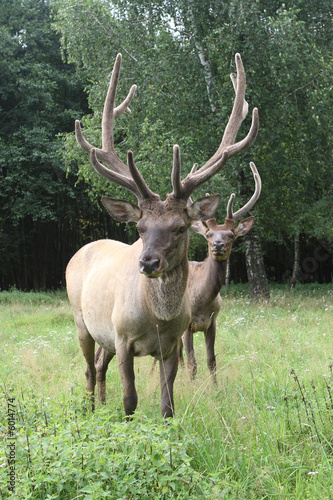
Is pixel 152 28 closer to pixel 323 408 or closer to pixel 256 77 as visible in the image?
pixel 256 77

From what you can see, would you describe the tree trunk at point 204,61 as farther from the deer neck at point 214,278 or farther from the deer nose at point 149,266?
the deer nose at point 149,266

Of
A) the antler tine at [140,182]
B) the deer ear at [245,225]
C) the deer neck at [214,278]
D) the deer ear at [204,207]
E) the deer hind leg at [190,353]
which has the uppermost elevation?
the antler tine at [140,182]

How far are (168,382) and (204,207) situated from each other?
4.20 ft

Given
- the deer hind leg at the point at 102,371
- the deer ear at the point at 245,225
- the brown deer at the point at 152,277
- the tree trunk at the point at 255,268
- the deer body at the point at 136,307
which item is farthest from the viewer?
the tree trunk at the point at 255,268

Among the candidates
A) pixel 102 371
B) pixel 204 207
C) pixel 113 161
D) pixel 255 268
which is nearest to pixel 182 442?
pixel 204 207

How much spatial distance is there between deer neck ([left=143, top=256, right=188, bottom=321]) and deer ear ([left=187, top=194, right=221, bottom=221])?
0.40 meters

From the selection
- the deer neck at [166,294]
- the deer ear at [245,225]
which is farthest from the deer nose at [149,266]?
the deer ear at [245,225]

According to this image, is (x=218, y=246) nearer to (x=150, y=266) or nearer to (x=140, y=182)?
(x=140, y=182)

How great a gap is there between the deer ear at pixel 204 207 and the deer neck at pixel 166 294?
15.7 inches

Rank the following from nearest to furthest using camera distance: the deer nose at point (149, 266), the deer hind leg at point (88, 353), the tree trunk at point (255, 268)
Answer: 1. the deer nose at point (149, 266)
2. the deer hind leg at point (88, 353)
3. the tree trunk at point (255, 268)

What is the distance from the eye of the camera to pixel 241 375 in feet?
15.6

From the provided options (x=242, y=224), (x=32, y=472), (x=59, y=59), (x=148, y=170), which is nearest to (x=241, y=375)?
(x=242, y=224)

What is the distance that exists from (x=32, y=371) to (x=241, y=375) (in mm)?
2176

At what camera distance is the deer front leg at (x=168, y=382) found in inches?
141
